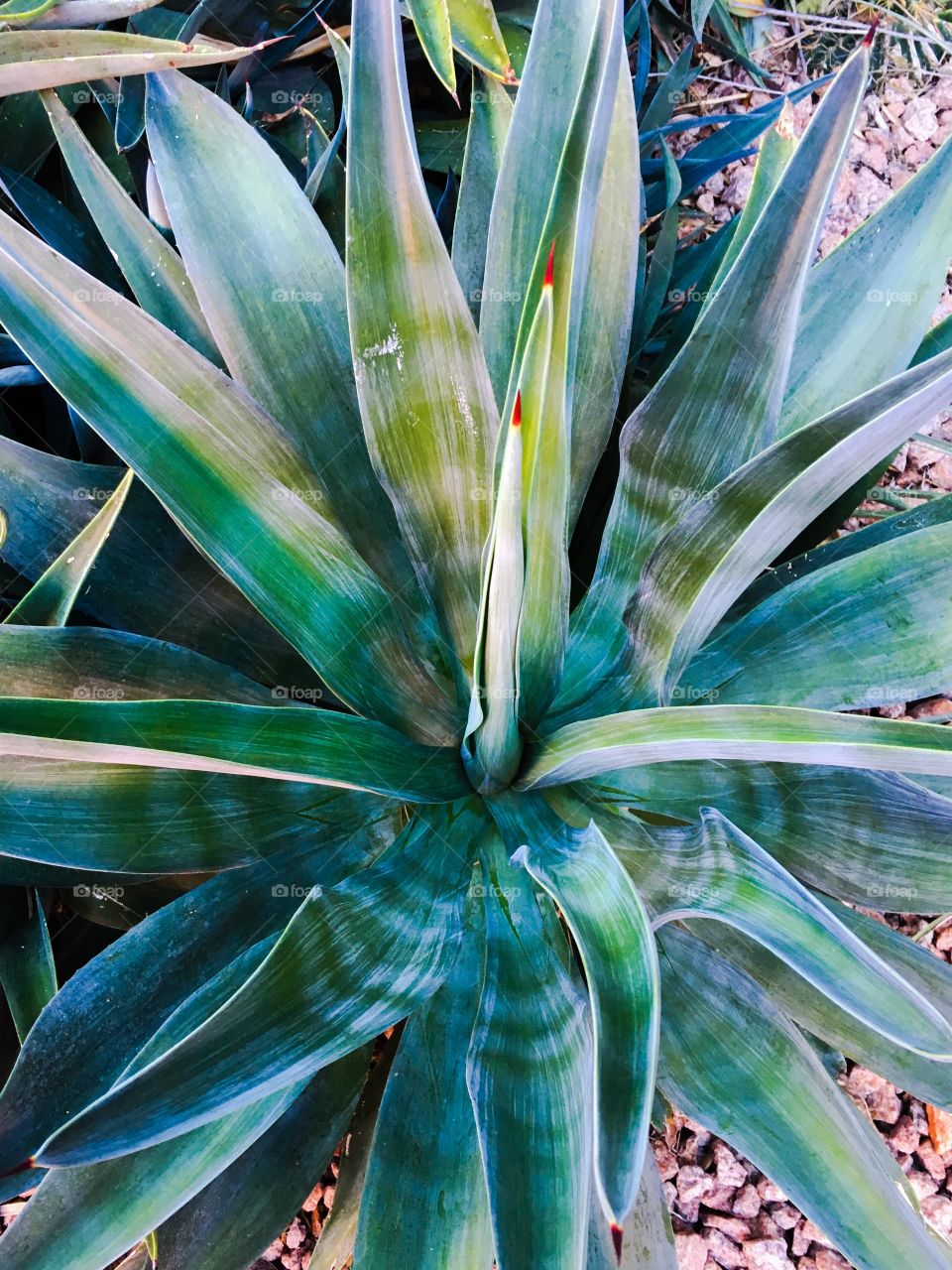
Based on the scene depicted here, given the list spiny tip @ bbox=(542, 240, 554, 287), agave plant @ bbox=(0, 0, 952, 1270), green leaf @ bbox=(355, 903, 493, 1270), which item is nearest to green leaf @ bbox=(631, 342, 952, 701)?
agave plant @ bbox=(0, 0, 952, 1270)

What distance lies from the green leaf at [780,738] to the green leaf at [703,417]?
0.83ft

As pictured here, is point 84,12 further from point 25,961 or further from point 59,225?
point 25,961

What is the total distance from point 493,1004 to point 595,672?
32 cm

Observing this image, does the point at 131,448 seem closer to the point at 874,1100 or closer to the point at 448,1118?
the point at 448,1118

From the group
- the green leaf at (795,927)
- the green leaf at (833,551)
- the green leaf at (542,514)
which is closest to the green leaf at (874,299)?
the green leaf at (833,551)

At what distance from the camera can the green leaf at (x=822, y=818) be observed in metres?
0.86

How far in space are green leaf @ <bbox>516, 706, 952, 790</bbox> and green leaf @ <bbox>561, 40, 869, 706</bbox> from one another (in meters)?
0.25

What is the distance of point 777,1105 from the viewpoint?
0.79 metres

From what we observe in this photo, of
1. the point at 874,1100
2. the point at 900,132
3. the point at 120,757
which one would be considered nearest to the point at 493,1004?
the point at 120,757

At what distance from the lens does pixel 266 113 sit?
4.14 ft

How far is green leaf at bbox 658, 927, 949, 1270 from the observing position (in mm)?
749

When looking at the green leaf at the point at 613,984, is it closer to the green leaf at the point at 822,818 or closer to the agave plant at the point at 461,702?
the agave plant at the point at 461,702

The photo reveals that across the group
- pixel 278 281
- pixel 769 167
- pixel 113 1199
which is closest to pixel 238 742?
pixel 113 1199

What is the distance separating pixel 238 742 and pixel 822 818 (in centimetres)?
56
